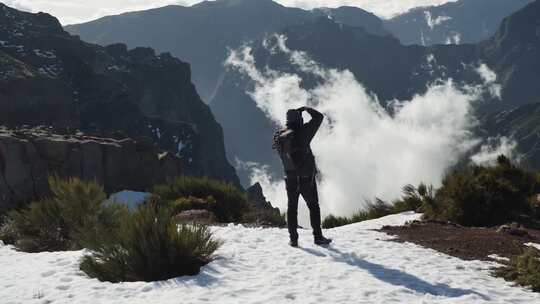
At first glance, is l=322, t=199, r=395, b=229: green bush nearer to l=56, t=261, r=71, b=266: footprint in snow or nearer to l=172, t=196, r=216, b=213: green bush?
l=172, t=196, r=216, b=213: green bush

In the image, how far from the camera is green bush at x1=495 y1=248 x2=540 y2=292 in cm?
734

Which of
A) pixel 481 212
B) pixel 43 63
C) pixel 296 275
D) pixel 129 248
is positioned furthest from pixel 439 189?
pixel 43 63

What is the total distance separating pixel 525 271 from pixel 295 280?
317 centimetres

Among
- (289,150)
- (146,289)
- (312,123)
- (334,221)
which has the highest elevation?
(312,123)

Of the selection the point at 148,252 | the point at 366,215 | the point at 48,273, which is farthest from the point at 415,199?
the point at 48,273

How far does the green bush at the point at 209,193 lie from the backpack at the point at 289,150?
8519mm

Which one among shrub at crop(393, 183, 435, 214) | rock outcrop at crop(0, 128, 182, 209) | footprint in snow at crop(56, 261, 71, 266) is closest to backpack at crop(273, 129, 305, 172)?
footprint in snow at crop(56, 261, 71, 266)

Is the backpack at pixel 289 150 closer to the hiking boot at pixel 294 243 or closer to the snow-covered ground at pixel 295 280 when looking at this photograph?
the hiking boot at pixel 294 243

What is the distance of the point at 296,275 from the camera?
7.92 m

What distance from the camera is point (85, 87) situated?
135500 millimetres

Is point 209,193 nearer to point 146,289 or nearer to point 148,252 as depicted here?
point 148,252

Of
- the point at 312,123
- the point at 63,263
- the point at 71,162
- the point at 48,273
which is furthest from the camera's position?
the point at 71,162

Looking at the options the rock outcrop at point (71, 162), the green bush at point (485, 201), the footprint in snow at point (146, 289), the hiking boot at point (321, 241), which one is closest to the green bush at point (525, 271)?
the hiking boot at point (321, 241)

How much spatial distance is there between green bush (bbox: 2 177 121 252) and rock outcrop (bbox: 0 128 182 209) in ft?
33.8
